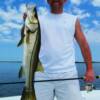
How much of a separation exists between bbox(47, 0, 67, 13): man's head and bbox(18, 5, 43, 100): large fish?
0.61 meters

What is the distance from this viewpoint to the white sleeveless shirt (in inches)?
202

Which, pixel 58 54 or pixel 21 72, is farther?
pixel 58 54

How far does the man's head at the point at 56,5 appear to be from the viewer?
17.0ft

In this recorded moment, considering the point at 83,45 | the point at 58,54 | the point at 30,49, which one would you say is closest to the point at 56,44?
the point at 58,54

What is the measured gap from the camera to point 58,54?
16.8ft

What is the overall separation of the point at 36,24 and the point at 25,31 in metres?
0.14

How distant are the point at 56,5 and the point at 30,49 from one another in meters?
0.76

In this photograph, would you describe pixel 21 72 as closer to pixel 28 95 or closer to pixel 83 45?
pixel 28 95

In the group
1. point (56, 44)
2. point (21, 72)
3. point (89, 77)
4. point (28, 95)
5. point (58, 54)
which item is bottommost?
point (28, 95)

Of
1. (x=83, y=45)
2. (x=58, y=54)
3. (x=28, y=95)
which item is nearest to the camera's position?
(x=28, y=95)

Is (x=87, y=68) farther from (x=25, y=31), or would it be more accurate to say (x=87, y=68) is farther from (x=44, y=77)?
(x=25, y=31)

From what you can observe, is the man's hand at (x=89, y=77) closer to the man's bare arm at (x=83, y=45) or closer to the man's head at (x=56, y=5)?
the man's bare arm at (x=83, y=45)

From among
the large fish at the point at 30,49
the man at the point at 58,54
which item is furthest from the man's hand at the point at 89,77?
the large fish at the point at 30,49

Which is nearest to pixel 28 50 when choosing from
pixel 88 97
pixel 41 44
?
pixel 41 44
